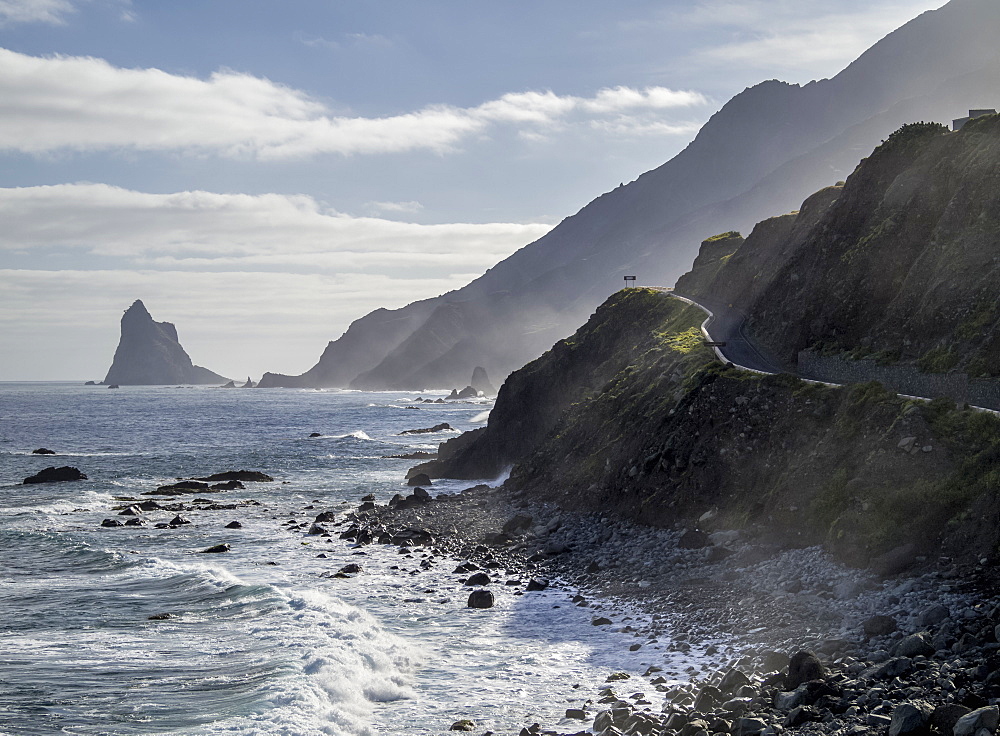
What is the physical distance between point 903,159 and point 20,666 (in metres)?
47.4

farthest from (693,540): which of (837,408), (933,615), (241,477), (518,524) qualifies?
(241,477)

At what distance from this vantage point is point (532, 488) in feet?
162

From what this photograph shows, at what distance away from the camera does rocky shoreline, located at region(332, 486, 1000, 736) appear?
15.4m

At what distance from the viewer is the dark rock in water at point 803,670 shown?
687 inches

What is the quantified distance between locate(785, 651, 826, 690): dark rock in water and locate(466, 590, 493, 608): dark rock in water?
12872 mm

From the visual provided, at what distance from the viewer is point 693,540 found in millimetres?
30922

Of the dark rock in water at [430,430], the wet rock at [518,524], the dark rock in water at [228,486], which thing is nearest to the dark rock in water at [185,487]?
the dark rock in water at [228,486]

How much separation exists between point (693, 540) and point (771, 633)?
9113mm

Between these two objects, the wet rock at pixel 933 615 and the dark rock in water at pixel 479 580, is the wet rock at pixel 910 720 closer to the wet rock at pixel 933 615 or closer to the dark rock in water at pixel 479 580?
the wet rock at pixel 933 615

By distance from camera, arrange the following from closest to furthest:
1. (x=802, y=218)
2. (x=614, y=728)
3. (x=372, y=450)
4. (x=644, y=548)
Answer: (x=614, y=728) → (x=644, y=548) → (x=802, y=218) → (x=372, y=450)

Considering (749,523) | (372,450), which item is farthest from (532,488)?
(372,450)

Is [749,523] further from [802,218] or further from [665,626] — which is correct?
[802,218]

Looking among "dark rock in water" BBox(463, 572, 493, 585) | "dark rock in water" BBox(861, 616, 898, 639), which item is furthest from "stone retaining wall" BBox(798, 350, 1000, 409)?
"dark rock in water" BBox(463, 572, 493, 585)

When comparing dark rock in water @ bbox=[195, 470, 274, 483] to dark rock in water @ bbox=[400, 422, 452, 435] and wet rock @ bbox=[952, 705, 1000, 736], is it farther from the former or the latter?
wet rock @ bbox=[952, 705, 1000, 736]
